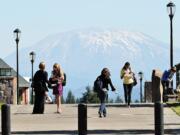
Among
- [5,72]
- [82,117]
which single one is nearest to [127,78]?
[82,117]

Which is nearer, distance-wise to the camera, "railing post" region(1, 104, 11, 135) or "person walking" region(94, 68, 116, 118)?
"railing post" region(1, 104, 11, 135)

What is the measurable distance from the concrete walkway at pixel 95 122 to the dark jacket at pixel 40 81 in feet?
2.81

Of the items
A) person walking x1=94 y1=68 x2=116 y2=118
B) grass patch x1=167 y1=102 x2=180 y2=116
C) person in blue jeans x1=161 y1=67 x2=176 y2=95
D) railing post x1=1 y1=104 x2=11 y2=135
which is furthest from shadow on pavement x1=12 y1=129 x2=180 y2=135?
person in blue jeans x1=161 y1=67 x2=176 y2=95

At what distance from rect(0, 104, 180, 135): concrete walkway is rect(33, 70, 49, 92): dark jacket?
86cm

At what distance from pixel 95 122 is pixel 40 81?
434 centimetres

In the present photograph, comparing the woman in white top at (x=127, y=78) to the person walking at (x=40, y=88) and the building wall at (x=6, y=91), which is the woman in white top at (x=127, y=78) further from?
the building wall at (x=6, y=91)

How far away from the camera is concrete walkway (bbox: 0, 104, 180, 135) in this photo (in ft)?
64.7

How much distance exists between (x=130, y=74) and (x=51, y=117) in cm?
528

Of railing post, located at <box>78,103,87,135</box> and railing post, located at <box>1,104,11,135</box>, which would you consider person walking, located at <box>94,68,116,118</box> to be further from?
railing post, located at <box>1,104,11,135</box>

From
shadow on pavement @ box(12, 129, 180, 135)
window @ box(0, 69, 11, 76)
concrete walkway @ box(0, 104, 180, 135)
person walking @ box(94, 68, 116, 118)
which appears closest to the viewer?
shadow on pavement @ box(12, 129, 180, 135)

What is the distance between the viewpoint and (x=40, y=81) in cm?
2662

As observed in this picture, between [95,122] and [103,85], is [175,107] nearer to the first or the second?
[103,85]

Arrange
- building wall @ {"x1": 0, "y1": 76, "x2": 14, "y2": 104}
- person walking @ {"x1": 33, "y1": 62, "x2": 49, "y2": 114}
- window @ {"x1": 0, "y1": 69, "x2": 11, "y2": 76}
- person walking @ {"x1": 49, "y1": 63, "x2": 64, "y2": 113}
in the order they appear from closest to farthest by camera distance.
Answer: person walking @ {"x1": 49, "y1": 63, "x2": 64, "y2": 113} < person walking @ {"x1": 33, "y1": 62, "x2": 49, "y2": 114} < building wall @ {"x1": 0, "y1": 76, "x2": 14, "y2": 104} < window @ {"x1": 0, "y1": 69, "x2": 11, "y2": 76}

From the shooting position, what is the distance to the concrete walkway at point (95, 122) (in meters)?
19.7
